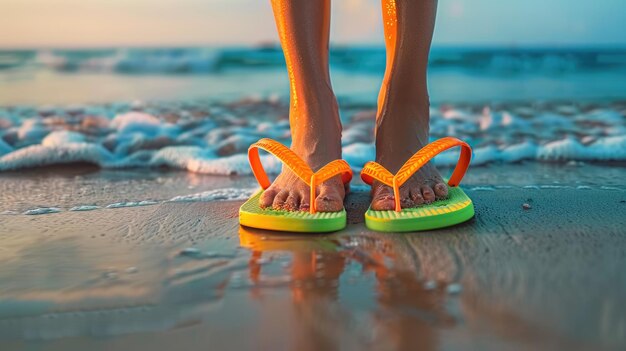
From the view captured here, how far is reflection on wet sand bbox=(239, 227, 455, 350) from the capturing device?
98 centimetres

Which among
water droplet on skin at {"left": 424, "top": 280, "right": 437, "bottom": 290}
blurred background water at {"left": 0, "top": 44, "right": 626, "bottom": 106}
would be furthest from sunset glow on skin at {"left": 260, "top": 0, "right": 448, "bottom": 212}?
blurred background water at {"left": 0, "top": 44, "right": 626, "bottom": 106}

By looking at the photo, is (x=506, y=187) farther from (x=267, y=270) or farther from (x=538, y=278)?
(x=267, y=270)

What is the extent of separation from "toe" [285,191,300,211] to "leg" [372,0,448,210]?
211mm

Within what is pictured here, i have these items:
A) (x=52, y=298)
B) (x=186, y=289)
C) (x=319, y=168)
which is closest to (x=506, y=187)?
(x=319, y=168)

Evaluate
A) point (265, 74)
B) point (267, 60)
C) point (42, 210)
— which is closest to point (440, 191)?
point (42, 210)

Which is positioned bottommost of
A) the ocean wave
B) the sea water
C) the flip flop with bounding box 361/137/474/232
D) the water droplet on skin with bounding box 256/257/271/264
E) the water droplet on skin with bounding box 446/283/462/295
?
the water droplet on skin with bounding box 446/283/462/295

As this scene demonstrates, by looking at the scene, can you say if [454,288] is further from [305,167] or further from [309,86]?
[309,86]

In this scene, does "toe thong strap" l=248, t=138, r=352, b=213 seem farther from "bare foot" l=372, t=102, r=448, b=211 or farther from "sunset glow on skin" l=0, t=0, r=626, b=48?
"sunset glow on skin" l=0, t=0, r=626, b=48

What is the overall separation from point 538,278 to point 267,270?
51cm

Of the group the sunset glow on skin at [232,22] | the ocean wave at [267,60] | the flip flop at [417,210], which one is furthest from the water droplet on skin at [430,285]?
the ocean wave at [267,60]

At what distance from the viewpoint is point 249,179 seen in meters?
2.22

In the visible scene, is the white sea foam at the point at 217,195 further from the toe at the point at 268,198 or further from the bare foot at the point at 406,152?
the bare foot at the point at 406,152

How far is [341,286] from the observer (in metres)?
1.17

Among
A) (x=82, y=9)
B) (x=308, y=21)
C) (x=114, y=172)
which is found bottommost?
(x=114, y=172)
